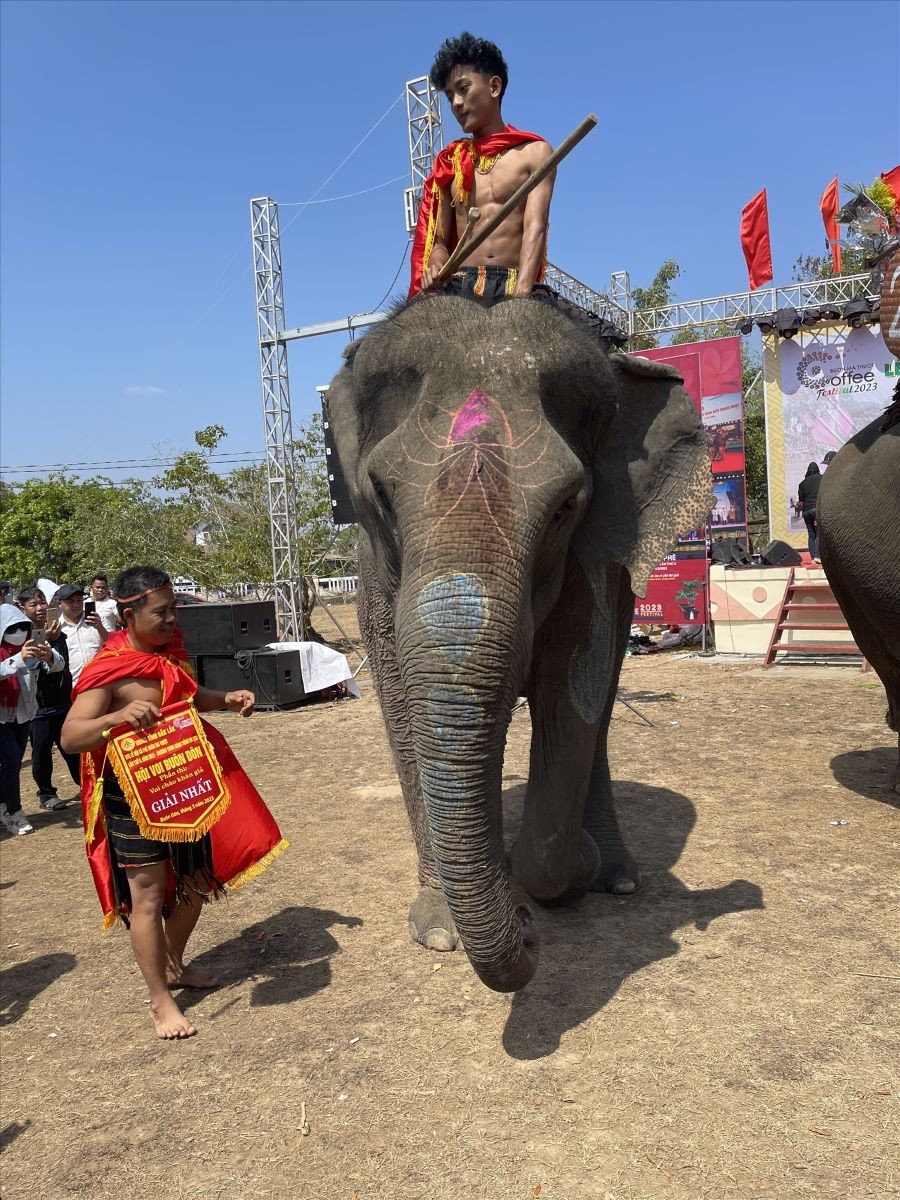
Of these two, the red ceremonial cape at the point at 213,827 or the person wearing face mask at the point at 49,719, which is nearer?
the red ceremonial cape at the point at 213,827

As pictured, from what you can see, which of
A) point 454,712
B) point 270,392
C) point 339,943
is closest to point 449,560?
point 454,712

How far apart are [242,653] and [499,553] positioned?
977 cm

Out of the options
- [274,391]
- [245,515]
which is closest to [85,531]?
[245,515]

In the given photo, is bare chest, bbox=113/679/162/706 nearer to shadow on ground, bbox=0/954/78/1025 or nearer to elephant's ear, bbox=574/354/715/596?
shadow on ground, bbox=0/954/78/1025

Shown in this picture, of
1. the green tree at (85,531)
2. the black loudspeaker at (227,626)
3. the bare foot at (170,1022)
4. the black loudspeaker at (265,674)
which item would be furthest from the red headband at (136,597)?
the green tree at (85,531)

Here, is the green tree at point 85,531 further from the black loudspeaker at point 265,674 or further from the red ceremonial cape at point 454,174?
the red ceremonial cape at point 454,174

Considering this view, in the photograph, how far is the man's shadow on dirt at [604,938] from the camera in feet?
10.9

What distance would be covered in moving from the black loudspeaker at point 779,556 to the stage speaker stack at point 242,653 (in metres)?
7.38

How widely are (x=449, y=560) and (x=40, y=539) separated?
107 ft

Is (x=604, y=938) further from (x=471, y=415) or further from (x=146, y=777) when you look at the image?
(x=471, y=415)

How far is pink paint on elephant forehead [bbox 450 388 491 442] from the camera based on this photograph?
2.85m

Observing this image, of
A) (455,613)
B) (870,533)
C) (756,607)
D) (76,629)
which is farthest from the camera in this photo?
(756,607)

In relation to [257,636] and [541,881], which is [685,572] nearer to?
[257,636]

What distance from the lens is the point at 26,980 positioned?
4.27 m
